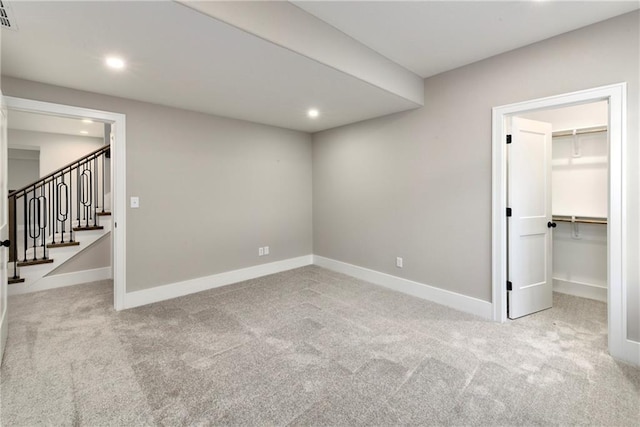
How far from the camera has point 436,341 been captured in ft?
8.18

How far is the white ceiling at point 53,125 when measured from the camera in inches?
180

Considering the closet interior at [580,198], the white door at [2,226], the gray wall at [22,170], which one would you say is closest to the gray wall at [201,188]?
the white door at [2,226]

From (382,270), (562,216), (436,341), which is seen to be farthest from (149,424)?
(562,216)

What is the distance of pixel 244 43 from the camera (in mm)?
2031

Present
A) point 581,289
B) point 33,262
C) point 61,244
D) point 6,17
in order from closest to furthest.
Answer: point 6,17
point 581,289
point 33,262
point 61,244

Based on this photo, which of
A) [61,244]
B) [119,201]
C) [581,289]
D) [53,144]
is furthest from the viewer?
[53,144]

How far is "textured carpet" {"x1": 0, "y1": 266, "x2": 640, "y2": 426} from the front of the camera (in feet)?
5.55

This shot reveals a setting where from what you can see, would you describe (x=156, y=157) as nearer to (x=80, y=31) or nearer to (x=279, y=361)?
(x=80, y=31)

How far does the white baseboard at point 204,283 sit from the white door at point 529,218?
3.12 m

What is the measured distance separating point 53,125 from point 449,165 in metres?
6.60

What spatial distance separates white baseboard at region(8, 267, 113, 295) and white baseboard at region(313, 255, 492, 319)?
3506 mm

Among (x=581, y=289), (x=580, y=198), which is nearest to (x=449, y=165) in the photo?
(x=580, y=198)

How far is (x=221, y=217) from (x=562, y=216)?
4456 millimetres

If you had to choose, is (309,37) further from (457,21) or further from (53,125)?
(53,125)
